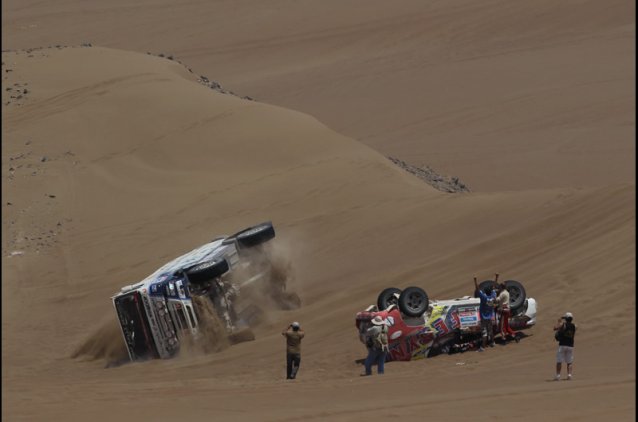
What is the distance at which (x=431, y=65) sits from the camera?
156 ft

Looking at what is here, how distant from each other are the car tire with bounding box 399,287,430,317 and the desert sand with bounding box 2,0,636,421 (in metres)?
0.77

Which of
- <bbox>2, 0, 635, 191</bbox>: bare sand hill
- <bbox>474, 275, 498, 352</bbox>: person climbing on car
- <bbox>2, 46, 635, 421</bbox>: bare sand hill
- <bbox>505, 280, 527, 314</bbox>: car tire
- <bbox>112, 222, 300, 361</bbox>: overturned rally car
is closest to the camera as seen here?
<bbox>2, 46, 635, 421</bbox>: bare sand hill

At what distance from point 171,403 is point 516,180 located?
22.8 metres

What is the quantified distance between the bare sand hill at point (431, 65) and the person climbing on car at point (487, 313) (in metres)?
16.3

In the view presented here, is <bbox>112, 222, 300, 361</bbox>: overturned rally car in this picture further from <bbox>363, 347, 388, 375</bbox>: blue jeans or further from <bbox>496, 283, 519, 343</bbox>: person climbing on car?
<bbox>496, 283, 519, 343</bbox>: person climbing on car

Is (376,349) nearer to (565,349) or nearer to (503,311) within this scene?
(503,311)

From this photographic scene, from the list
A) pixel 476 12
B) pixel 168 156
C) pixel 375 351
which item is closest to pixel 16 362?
pixel 375 351

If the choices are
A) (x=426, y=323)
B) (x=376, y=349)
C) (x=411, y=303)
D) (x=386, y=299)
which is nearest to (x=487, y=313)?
(x=426, y=323)

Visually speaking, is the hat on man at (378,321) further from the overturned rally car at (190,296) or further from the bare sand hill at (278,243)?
the overturned rally car at (190,296)

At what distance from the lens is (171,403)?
1334cm

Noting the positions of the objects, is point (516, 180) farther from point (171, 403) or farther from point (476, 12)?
point (171, 403)

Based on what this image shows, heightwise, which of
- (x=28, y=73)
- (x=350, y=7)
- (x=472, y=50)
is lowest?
(x=28, y=73)

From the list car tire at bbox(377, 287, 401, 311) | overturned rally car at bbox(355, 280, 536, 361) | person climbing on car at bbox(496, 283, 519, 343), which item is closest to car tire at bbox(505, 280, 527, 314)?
overturned rally car at bbox(355, 280, 536, 361)

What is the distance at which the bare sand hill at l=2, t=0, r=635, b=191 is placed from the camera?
3722 cm
